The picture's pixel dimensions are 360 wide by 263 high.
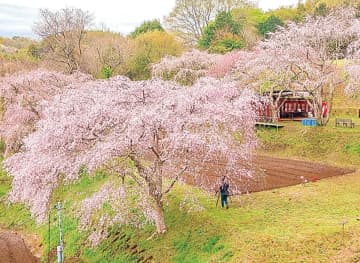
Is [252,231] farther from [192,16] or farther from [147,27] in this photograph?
[192,16]

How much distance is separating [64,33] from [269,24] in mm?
30609

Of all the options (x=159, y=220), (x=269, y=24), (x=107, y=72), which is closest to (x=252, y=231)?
(x=159, y=220)

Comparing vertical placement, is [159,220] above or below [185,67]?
below

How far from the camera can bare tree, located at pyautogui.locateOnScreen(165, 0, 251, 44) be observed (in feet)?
228

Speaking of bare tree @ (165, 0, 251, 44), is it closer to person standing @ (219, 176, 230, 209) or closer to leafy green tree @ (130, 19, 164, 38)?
leafy green tree @ (130, 19, 164, 38)

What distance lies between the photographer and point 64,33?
49.4 m

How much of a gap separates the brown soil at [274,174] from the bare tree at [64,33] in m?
26.0

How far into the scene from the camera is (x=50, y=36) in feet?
165

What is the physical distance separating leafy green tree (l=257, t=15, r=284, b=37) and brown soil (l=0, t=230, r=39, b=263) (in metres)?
47.1

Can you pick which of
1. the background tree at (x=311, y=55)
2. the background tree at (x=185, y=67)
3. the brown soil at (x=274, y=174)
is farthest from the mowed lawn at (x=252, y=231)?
the background tree at (x=185, y=67)

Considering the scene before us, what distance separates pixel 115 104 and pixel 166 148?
118 inches

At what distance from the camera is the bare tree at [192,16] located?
69438mm

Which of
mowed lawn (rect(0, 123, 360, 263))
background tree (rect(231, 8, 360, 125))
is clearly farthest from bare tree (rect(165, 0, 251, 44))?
mowed lawn (rect(0, 123, 360, 263))

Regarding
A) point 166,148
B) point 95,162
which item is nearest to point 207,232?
point 166,148
